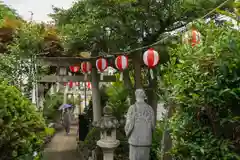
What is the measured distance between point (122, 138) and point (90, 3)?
11.5 feet

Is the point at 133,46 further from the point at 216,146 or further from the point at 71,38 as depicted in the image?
the point at 216,146

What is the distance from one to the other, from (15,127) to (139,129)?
296 centimetres

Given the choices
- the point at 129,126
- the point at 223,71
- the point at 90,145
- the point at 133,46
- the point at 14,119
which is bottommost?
the point at 90,145

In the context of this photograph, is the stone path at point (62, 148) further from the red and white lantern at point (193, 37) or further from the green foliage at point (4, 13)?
the red and white lantern at point (193, 37)

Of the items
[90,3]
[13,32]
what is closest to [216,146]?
[90,3]

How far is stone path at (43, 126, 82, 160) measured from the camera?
8850 mm

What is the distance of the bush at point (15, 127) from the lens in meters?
2.30

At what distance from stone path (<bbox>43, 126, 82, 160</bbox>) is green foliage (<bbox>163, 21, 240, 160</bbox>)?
5865 mm

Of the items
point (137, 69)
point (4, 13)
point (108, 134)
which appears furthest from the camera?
point (137, 69)

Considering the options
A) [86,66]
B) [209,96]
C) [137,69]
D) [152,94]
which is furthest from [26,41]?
[209,96]

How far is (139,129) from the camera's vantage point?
199 inches

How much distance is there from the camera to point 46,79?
9.88 m

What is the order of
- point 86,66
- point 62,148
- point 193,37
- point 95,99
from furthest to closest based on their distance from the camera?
point 62,148
point 95,99
point 86,66
point 193,37

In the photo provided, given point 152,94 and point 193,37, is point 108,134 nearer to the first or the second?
point 152,94
